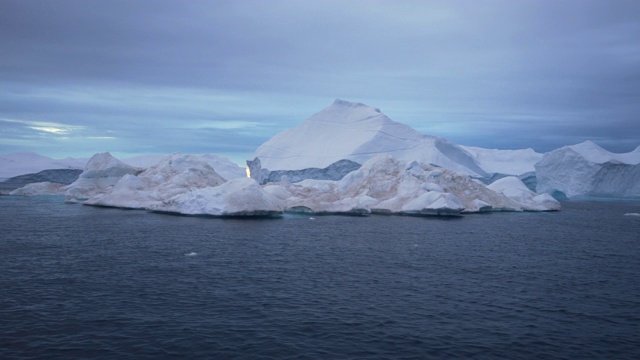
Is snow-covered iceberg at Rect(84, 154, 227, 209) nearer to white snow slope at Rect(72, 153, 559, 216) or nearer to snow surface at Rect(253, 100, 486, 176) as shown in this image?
white snow slope at Rect(72, 153, 559, 216)

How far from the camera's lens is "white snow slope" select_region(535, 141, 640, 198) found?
88938 mm

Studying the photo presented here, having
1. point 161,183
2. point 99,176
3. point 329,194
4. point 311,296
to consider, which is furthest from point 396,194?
point 99,176

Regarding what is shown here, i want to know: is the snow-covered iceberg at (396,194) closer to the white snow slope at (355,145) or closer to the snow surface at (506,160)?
the white snow slope at (355,145)

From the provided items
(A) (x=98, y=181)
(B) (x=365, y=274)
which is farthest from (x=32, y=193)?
(B) (x=365, y=274)

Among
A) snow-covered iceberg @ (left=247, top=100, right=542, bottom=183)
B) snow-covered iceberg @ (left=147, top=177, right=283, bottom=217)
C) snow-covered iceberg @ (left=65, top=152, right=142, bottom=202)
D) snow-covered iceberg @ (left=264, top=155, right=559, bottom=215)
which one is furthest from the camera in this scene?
snow-covered iceberg @ (left=247, top=100, right=542, bottom=183)

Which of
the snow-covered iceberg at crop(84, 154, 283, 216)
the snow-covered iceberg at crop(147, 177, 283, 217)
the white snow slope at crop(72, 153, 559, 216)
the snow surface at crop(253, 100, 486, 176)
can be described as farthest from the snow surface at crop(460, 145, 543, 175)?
the snow-covered iceberg at crop(147, 177, 283, 217)

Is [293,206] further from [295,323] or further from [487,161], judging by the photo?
[487,161]

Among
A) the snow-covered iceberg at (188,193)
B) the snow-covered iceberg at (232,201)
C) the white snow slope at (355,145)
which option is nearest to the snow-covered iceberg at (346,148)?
the white snow slope at (355,145)

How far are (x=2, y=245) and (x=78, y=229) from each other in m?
7.85

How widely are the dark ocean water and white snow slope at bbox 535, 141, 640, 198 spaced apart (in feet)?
200

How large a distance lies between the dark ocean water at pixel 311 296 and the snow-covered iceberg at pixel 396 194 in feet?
49.1

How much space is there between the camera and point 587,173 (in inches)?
3501

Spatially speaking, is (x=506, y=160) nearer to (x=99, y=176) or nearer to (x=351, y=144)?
(x=351, y=144)

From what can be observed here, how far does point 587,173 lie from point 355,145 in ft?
131
